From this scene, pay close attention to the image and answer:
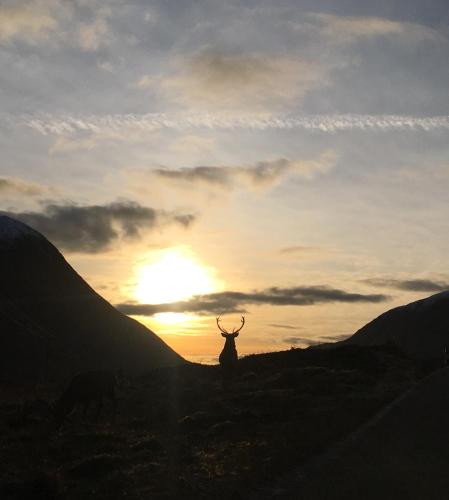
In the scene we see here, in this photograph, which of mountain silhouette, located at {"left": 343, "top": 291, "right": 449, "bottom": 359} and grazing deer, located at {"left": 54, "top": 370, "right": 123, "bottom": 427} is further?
mountain silhouette, located at {"left": 343, "top": 291, "right": 449, "bottom": 359}

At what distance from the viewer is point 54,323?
380 feet

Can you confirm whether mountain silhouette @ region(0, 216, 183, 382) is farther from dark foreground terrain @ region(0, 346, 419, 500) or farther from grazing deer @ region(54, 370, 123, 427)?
grazing deer @ region(54, 370, 123, 427)

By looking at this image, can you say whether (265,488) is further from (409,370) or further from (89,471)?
(409,370)

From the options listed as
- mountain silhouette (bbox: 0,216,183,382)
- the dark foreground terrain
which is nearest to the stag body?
the dark foreground terrain

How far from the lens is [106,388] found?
28375 millimetres

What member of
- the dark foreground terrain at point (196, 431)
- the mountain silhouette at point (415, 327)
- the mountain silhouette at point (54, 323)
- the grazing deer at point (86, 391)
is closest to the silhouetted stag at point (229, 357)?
the dark foreground terrain at point (196, 431)

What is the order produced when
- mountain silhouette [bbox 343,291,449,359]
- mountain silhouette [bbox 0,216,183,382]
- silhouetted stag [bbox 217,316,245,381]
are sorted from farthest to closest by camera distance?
mountain silhouette [bbox 343,291,449,359], mountain silhouette [bbox 0,216,183,382], silhouetted stag [bbox 217,316,245,381]

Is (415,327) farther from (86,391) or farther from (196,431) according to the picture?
(196,431)

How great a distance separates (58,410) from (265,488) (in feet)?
45.3

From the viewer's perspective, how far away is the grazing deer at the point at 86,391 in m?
26.6

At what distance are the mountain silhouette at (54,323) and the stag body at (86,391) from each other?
224 ft

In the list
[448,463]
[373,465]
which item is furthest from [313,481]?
[448,463]

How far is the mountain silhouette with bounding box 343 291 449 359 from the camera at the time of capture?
12050 centimetres

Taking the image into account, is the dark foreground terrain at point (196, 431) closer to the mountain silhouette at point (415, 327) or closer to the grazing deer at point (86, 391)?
the grazing deer at point (86, 391)
